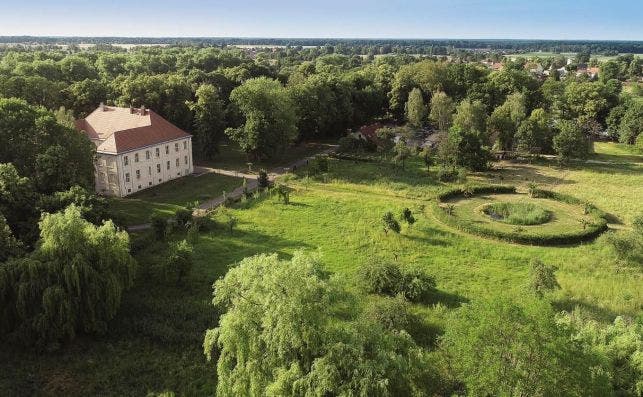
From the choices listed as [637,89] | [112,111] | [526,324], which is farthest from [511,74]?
[526,324]

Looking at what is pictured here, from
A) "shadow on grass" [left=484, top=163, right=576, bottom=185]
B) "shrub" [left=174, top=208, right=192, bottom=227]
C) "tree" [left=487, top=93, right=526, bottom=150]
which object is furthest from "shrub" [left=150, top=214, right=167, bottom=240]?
"tree" [left=487, top=93, right=526, bottom=150]

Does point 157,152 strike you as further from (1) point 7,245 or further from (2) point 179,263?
(1) point 7,245

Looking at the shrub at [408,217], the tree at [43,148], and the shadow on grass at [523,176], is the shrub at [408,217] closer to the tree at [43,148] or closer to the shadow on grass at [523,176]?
the shadow on grass at [523,176]

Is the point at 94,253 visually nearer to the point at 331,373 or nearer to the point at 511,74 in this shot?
the point at 331,373

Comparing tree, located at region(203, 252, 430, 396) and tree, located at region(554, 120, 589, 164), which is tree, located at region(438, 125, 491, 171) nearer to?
tree, located at region(554, 120, 589, 164)

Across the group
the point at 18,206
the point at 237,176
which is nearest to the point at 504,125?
the point at 237,176

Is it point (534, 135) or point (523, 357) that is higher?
point (534, 135)

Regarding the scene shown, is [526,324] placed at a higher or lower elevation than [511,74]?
lower
